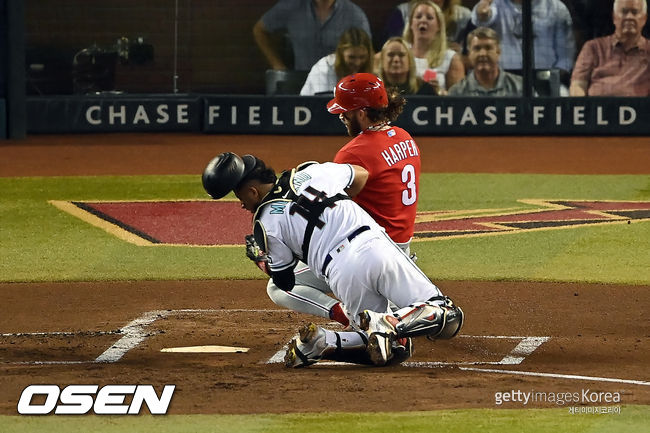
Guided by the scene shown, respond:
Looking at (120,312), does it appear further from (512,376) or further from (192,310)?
(512,376)

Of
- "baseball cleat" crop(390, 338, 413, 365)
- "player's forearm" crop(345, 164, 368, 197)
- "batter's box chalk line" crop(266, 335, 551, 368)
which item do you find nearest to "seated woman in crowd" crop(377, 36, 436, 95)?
"batter's box chalk line" crop(266, 335, 551, 368)

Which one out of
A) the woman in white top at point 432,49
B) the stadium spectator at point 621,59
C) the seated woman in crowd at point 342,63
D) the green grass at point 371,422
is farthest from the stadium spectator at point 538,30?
the green grass at point 371,422

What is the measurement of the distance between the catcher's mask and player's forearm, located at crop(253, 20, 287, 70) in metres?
11.9

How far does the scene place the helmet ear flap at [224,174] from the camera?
6199 mm

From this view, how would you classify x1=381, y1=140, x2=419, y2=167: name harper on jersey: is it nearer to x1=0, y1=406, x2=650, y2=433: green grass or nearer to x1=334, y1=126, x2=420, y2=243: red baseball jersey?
x1=334, y1=126, x2=420, y2=243: red baseball jersey

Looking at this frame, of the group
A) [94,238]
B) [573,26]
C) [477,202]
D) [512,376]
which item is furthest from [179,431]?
[573,26]

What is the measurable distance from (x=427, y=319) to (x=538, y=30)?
12218 millimetres

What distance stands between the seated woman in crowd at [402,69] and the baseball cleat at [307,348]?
11.4 m

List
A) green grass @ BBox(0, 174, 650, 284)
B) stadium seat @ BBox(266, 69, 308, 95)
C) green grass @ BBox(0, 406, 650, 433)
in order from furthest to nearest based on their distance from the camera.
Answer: stadium seat @ BBox(266, 69, 308, 95) < green grass @ BBox(0, 174, 650, 284) < green grass @ BBox(0, 406, 650, 433)

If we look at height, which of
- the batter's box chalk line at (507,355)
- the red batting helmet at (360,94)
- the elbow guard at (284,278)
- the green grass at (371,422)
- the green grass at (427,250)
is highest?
the red batting helmet at (360,94)

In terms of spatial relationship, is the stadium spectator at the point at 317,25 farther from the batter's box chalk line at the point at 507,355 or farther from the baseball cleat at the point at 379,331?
the baseball cleat at the point at 379,331

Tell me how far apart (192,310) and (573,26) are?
10734 mm

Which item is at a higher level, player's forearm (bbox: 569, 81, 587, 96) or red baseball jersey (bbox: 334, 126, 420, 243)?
red baseball jersey (bbox: 334, 126, 420, 243)

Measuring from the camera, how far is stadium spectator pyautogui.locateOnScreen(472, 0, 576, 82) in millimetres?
17469
